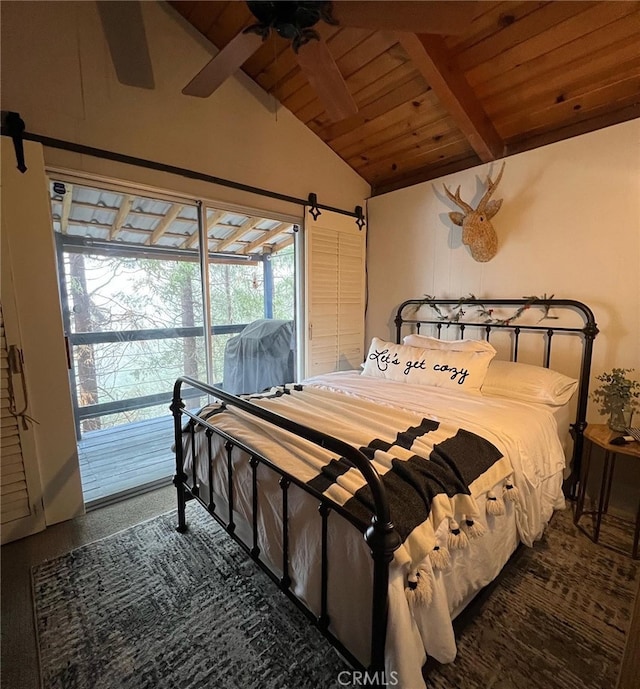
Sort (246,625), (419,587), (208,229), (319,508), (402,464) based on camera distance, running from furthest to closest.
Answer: (208,229) < (246,625) < (402,464) < (319,508) < (419,587)

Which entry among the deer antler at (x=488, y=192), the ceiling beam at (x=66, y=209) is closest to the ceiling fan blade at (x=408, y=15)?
the deer antler at (x=488, y=192)

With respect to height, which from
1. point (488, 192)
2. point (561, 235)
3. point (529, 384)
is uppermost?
point (488, 192)

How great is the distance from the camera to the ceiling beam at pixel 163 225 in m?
2.69

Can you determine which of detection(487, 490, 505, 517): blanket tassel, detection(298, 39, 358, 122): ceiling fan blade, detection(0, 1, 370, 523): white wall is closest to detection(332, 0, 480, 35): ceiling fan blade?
detection(298, 39, 358, 122): ceiling fan blade

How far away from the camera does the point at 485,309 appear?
113 inches

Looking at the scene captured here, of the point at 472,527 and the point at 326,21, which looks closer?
the point at 472,527

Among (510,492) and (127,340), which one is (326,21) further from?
(127,340)

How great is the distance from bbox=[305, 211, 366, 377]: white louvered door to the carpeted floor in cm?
197

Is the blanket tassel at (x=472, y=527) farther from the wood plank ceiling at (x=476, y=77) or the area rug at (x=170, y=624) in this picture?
the wood plank ceiling at (x=476, y=77)

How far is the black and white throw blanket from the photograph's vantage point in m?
1.10

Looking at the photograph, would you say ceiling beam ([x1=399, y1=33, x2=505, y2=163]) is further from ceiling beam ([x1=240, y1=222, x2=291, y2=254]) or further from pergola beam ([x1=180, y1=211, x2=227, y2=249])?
pergola beam ([x1=180, y1=211, x2=227, y2=249])

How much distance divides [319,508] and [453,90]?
260 centimetres

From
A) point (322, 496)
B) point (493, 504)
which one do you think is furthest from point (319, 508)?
point (493, 504)

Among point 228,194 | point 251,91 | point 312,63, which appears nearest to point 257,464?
point 312,63
